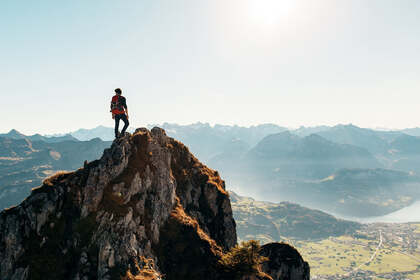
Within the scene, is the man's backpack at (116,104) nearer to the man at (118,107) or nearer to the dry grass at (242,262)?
the man at (118,107)

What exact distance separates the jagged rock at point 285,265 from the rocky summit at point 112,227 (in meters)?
24.2

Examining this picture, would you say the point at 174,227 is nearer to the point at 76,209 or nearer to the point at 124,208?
the point at 124,208

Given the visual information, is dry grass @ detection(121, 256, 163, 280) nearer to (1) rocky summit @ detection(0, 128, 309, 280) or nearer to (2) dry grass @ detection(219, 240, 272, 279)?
(1) rocky summit @ detection(0, 128, 309, 280)

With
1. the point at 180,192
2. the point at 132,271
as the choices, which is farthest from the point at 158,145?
the point at 132,271

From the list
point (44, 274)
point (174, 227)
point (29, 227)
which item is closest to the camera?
point (44, 274)

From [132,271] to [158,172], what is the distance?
54.2ft

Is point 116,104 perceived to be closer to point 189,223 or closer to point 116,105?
point 116,105

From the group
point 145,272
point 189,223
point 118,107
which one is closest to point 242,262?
point 189,223

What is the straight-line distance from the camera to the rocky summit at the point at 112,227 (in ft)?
102

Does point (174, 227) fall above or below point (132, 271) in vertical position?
above

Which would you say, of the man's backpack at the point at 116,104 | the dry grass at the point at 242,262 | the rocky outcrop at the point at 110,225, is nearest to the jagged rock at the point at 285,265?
the dry grass at the point at 242,262

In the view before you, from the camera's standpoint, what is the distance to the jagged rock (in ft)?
195

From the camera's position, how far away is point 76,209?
34.4 meters

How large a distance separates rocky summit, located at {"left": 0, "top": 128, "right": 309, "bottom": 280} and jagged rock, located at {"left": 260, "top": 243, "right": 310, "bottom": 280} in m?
24.2
